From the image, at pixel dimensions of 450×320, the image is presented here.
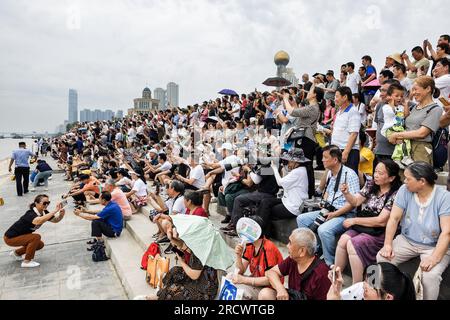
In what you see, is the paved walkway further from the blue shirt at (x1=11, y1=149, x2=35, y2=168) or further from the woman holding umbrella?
the blue shirt at (x1=11, y1=149, x2=35, y2=168)

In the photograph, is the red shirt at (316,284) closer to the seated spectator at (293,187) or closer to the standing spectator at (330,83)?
the seated spectator at (293,187)

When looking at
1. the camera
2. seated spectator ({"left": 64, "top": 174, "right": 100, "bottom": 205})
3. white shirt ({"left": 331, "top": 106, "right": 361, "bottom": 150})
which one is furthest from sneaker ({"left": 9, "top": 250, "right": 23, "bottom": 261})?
white shirt ({"left": 331, "top": 106, "right": 361, "bottom": 150})

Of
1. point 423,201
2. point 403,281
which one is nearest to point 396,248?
point 423,201

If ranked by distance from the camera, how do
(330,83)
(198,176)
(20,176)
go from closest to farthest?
(198,176)
(330,83)
(20,176)

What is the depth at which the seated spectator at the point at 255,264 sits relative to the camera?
122 inches

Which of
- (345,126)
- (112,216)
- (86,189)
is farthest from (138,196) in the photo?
(345,126)

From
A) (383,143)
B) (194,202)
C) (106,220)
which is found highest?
(383,143)

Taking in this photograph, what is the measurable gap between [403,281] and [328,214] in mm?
1496

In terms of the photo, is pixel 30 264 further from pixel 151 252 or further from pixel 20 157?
pixel 20 157

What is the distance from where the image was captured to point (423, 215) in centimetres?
278

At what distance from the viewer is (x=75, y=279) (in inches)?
219

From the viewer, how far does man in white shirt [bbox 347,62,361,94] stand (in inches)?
358

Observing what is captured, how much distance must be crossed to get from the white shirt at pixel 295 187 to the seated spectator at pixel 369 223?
0.95 m

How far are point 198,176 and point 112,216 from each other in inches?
86.2
